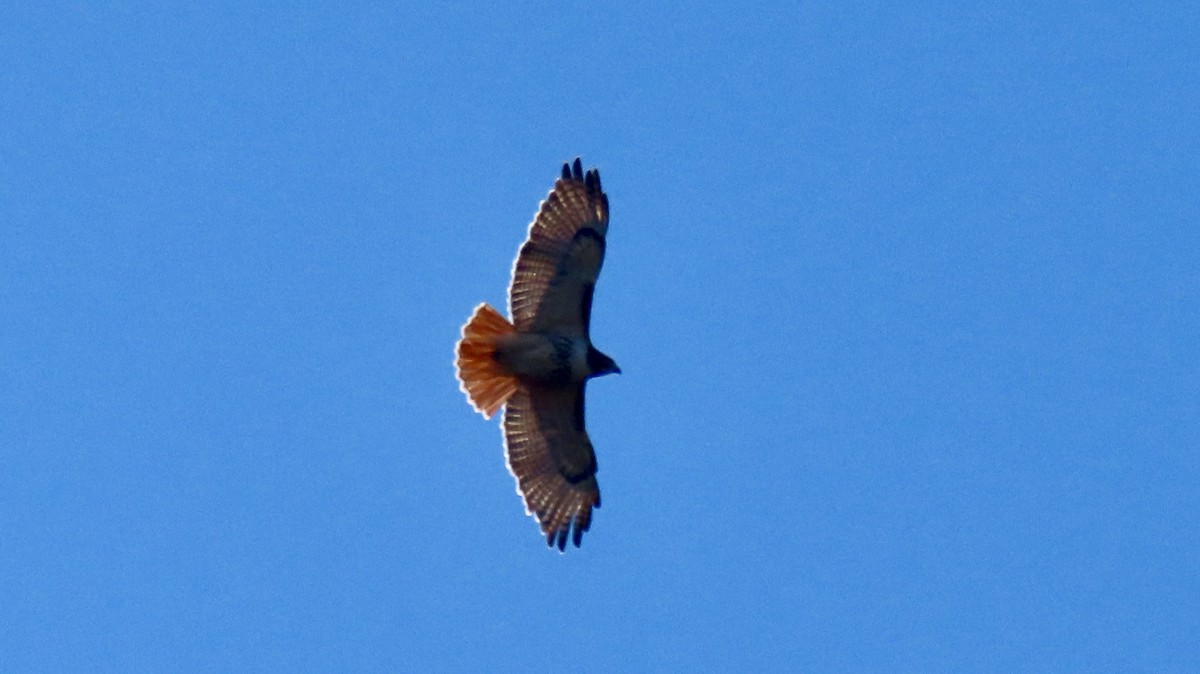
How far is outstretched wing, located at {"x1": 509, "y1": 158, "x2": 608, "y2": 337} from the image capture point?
18.9 meters

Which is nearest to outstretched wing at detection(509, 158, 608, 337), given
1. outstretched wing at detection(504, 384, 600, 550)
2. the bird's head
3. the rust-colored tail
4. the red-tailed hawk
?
the red-tailed hawk

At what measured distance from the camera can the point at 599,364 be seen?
19.4 metres

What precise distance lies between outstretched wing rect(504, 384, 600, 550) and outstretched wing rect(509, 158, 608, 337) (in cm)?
94

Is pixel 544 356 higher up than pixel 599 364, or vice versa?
pixel 599 364

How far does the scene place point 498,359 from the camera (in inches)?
749

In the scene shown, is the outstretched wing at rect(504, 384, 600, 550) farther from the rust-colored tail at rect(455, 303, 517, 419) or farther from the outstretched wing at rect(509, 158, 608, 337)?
the outstretched wing at rect(509, 158, 608, 337)

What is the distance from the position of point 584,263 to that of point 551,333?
66cm

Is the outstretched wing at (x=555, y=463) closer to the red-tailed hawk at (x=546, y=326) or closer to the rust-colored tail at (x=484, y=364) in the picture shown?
the red-tailed hawk at (x=546, y=326)

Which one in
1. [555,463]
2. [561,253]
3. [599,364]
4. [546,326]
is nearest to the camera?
[561,253]

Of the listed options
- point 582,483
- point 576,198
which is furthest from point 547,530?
point 576,198

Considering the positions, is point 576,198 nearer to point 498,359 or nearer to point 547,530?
point 498,359

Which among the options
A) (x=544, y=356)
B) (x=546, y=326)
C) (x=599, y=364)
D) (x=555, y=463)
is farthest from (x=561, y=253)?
(x=555, y=463)

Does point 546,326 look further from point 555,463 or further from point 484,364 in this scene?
point 555,463

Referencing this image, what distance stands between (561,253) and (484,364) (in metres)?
1.14
